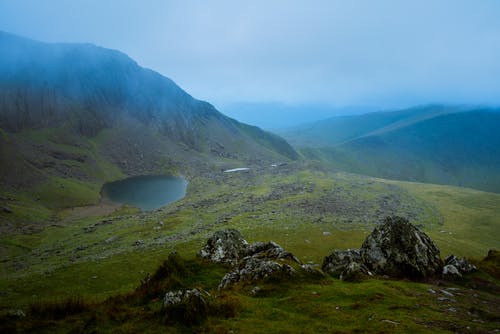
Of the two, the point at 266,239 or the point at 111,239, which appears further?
the point at 111,239

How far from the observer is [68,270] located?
55000 mm

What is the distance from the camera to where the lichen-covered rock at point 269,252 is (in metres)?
31.5

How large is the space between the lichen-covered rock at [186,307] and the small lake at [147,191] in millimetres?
115323

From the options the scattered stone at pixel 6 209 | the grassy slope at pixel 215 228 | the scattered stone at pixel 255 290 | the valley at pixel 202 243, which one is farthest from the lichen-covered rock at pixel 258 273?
the scattered stone at pixel 6 209

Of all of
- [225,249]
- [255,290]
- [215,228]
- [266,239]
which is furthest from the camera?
[215,228]

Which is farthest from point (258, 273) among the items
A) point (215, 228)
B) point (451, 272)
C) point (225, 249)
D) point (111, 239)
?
point (111, 239)

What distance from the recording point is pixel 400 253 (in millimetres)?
33812

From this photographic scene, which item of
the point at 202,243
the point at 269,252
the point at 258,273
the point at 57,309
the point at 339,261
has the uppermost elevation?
the point at 57,309

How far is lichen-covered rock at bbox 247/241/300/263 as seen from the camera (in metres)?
31.5

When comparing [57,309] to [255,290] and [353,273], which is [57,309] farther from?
[353,273]

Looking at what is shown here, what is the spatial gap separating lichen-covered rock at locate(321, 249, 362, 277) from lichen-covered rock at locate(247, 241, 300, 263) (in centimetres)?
437

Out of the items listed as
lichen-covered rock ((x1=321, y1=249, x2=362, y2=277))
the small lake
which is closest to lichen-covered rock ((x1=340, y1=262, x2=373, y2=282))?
lichen-covered rock ((x1=321, y1=249, x2=362, y2=277))

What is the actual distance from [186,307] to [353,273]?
18.2 metres

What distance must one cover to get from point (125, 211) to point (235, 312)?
113012mm
